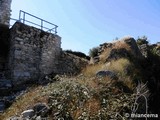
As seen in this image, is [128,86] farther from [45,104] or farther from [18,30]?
[18,30]

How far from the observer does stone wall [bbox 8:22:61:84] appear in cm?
1349

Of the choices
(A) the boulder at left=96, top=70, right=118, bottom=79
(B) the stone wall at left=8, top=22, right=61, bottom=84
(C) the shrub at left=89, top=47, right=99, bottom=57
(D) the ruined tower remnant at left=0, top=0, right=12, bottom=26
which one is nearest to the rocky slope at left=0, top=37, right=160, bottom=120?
(A) the boulder at left=96, top=70, right=118, bottom=79

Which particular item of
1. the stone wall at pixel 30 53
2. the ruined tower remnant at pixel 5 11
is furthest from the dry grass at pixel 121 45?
the ruined tower remnant at pixel 5 11

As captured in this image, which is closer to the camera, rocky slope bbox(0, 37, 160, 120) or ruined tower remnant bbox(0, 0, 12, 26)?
rocky slope bbox(0, 37, 160, 120)

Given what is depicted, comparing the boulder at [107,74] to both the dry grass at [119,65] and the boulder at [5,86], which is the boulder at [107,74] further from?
the boulder at [5,86]

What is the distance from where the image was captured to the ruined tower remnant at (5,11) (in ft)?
52.2

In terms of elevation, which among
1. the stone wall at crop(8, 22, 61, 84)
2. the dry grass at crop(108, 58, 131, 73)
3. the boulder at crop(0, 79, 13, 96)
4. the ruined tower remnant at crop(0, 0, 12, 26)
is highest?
the ruined tower remnant at crop(0, 0, 12, 26)

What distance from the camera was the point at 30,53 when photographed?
14.2 meters

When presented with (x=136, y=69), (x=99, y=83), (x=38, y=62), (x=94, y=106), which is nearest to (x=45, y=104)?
(x=94, y=106)

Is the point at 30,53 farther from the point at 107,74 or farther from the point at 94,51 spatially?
the point at 107,74

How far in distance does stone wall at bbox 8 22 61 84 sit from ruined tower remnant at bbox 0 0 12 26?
181cm

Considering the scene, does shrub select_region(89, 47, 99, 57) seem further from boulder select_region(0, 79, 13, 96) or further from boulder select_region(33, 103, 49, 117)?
boulder select_region(33, 103, 49, 117)

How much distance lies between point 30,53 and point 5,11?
4.02m

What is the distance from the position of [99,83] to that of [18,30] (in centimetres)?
721
